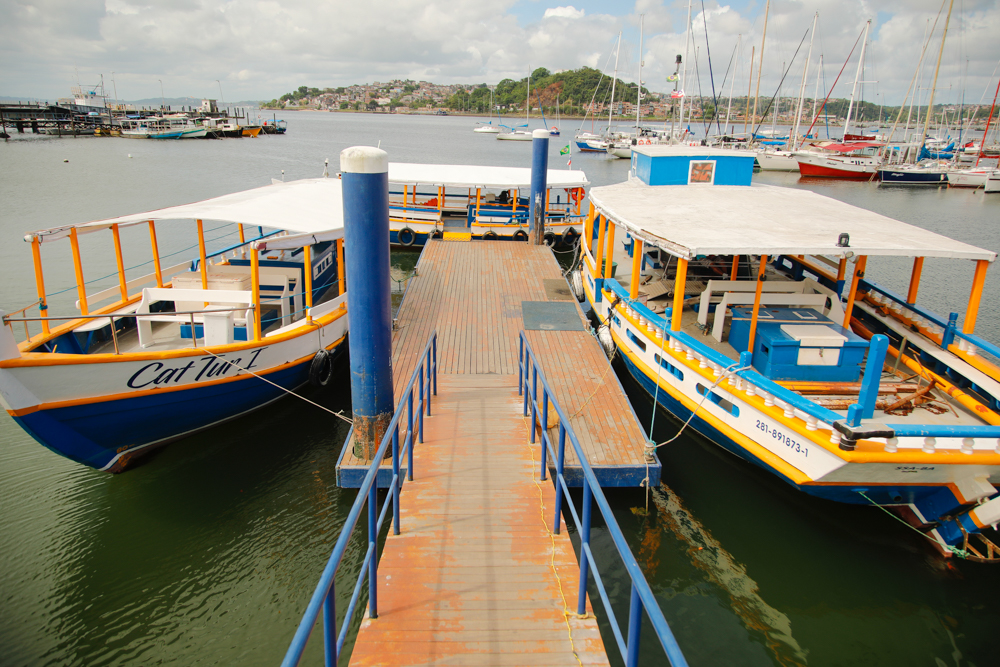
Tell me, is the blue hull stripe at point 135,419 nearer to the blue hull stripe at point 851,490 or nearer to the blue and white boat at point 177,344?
the blue and white boat at point 177,344

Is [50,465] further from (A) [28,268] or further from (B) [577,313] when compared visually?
(A) [28,268]

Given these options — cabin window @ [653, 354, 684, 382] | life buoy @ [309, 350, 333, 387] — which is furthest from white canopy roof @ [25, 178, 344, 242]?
cabin window @ [653, 354, 684, 382]

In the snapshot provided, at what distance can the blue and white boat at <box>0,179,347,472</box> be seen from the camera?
6621mm

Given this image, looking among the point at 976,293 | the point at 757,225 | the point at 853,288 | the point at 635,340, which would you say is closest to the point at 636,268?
the point at 635,340

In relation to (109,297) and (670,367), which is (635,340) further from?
(109,297)

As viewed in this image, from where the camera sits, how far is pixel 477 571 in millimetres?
4418

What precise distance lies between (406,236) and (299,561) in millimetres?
14746

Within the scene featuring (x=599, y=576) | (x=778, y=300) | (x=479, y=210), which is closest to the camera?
A: (x=599, y=576)

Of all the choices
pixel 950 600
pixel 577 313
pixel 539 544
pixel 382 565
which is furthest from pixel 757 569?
pixel 577 313

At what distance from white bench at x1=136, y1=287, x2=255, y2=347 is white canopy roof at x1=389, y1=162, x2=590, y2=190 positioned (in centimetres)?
896

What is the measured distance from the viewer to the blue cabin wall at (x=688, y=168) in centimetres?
1213

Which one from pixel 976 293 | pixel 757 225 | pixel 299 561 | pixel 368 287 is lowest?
pixel 299 561

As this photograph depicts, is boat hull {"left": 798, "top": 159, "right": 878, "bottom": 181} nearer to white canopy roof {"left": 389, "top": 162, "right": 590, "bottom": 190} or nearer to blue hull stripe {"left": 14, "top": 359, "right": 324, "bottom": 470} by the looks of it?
white canopy roof {"left": 389, "top": 162, "right": 590, "bottom": 190}

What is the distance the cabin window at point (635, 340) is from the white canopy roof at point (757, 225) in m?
1.80
